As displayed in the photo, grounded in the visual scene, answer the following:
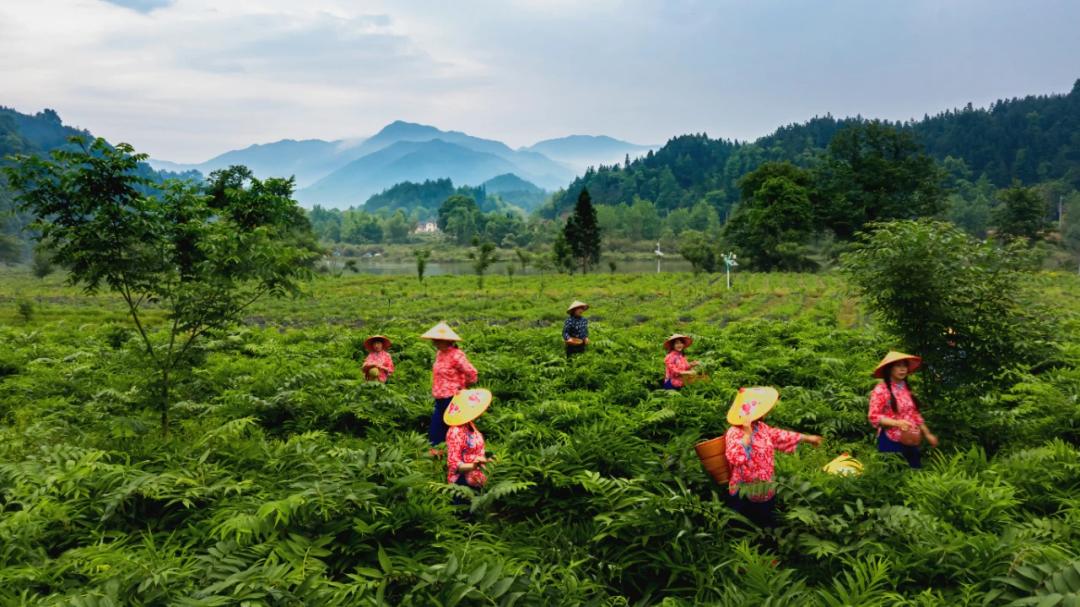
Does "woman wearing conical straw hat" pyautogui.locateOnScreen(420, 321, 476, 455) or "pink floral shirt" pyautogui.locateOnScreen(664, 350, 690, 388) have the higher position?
"woman wearing conical straw hat" pyautogui.locateOnScreen(420, 321, 476, 455)

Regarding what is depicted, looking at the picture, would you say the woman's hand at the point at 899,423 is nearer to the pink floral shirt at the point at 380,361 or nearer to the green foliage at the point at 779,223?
the pink floral shirt at the point at 380,361

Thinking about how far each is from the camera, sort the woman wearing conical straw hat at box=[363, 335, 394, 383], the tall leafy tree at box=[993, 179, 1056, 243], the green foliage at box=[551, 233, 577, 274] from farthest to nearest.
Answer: the green foliage at box=[551, 233, 577, 274], the tall leafy tree at box=[993, 179, 1056, 243], the woman wearing conical straw hat at box=[363, 335, 394, 383]

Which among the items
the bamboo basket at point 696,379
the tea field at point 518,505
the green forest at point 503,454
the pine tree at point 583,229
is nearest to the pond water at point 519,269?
the pine tree at point 583,229

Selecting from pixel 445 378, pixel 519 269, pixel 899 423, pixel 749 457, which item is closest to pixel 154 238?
pixel 445 378

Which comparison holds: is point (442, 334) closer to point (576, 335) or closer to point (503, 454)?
point (503, 454)

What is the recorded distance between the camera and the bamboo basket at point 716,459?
542 centimetres

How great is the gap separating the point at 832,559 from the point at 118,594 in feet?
16.7

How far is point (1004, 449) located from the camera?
278 inches

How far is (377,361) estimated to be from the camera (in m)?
9.86

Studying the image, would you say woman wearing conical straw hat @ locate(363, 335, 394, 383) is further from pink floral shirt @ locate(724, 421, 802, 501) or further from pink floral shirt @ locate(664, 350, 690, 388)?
pink floral shirt @ locate(724, 421, 802, 501)

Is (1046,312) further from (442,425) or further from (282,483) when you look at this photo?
(282,483)

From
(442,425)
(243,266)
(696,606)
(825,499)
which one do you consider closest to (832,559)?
(825,499)

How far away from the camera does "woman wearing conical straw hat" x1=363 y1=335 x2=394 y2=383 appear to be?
9.67 meters

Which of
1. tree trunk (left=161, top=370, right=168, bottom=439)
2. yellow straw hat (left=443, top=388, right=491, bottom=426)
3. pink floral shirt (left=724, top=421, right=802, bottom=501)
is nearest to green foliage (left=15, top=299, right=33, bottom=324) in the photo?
tree trunk (left=161, top=370, right=168, bottom=439)
